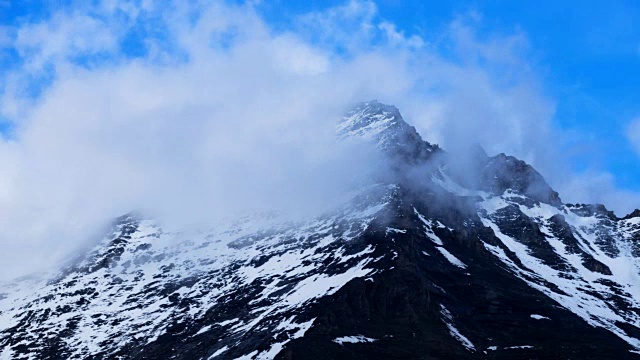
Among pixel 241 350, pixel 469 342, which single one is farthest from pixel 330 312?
pixel 469 342

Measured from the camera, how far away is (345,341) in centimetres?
18762

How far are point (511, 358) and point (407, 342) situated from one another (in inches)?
1097

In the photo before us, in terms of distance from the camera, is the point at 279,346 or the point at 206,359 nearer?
the point at 279,346

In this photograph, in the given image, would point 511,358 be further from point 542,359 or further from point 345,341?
point 345,341

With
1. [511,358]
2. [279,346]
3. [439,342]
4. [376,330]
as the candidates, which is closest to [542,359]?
[511,358]

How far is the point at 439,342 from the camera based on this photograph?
192 meters

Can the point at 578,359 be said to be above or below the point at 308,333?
below

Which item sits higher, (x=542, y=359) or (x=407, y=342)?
(x=407, y=342)

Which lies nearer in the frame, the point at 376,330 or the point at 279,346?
the point at 279,346

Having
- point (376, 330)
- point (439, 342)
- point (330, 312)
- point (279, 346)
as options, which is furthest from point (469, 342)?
point (279, 346)

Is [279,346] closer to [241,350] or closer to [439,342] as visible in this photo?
[241,350]

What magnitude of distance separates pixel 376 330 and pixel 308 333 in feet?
64.5

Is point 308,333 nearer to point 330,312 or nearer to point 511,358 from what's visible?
point 330,312

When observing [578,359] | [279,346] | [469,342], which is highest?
[279,346]
